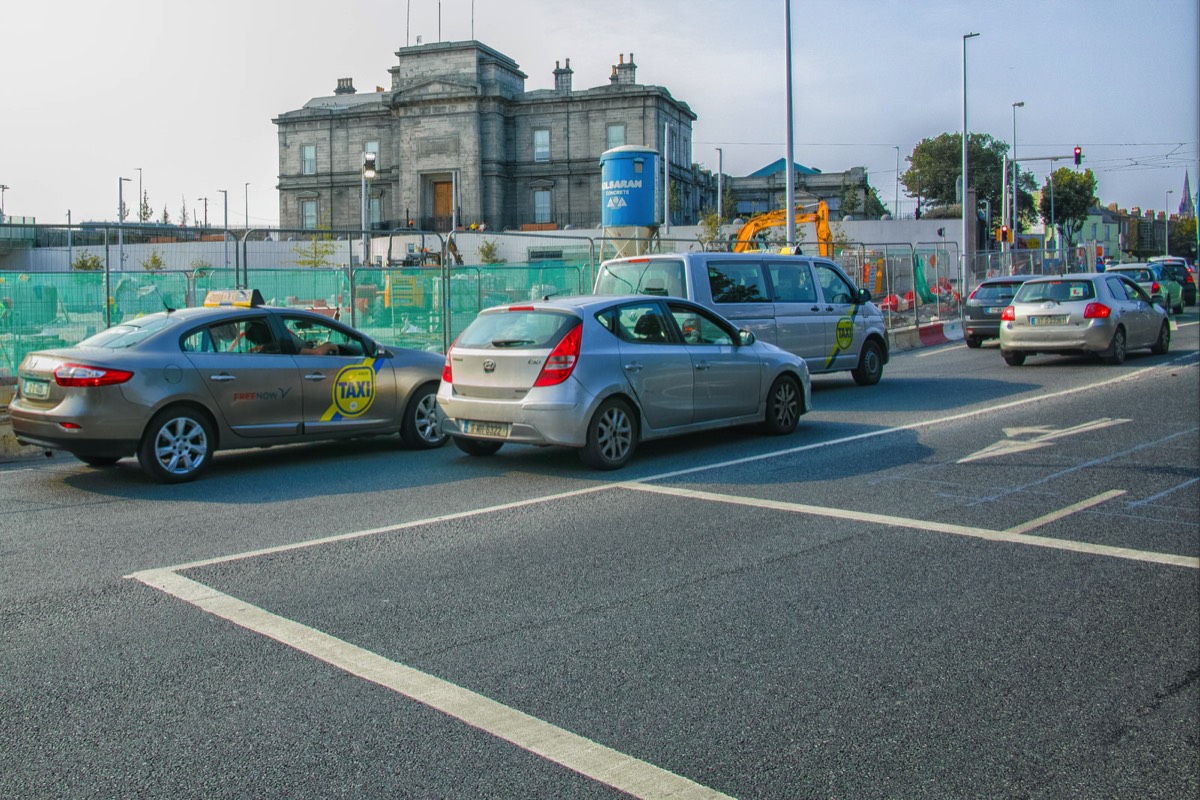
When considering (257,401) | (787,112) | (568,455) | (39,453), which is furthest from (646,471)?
(787,112)

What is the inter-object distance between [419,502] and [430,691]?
4227 millimetres

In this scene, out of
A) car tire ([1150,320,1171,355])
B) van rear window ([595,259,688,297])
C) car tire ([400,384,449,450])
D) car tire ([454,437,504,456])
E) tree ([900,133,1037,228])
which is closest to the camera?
car tire ([454,437,504,456])

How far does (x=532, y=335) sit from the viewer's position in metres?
10.1

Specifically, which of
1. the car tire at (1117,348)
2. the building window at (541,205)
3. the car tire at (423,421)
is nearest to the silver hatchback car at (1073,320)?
the car tire at (1117,348)

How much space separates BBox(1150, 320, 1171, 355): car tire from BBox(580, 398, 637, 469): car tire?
13.7 m

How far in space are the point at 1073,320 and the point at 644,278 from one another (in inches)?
307

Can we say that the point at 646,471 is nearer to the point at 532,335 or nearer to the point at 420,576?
the point at 532,335

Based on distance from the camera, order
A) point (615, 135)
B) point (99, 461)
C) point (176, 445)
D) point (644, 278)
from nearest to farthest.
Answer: point (176, 445) < point (99, 461) < point (644, 278) < point (615, 135)

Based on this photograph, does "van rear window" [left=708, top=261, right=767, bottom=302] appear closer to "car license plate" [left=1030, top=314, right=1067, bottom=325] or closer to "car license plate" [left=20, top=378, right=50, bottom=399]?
"car license plate" [left=1030, top=314, right=1067, bottom=325]

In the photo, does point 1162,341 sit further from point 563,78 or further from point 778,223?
point 563,78

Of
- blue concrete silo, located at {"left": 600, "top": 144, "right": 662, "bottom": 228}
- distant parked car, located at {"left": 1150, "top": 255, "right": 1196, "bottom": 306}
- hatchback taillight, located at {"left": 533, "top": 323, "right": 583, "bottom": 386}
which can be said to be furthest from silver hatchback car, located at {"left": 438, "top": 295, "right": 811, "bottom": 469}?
distant parked car, located at {"left": 1150, "top": 255, "right": 1196, "bottom": 306}

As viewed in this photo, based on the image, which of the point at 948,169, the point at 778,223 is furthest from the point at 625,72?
the point at 778,223

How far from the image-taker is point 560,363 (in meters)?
9.89

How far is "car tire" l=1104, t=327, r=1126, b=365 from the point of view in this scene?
18.4 metres
